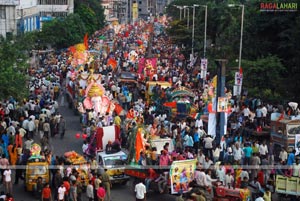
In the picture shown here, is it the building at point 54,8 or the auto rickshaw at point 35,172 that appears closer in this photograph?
the auto rickshaw at point 35,172

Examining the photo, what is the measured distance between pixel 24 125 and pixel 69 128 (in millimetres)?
4148

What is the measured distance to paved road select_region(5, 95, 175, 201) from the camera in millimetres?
18188

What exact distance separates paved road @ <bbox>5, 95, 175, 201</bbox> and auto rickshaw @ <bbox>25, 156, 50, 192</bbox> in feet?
1.30

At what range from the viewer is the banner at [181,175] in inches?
684

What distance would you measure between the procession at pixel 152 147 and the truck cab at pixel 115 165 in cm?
3

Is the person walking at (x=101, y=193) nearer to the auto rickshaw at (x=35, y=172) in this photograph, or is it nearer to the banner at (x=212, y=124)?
the auto rickshaw at (x=35, y=172)

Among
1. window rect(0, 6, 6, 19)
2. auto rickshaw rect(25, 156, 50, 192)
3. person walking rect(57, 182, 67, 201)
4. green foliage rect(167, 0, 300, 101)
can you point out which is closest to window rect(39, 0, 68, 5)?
window rect(0, 6, 6, 19)

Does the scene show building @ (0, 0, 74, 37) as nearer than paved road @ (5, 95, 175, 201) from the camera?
No

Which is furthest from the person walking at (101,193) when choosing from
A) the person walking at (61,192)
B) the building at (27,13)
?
the building at (27,13)

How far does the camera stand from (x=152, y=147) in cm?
2008

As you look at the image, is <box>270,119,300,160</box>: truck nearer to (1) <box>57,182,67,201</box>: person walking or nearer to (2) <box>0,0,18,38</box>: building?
(1) <box>57,182,67,201</box>: person walking

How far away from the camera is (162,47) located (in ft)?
245

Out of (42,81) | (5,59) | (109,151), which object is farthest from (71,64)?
(109,151)

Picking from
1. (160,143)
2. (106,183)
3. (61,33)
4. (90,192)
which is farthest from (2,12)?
(90,192)
